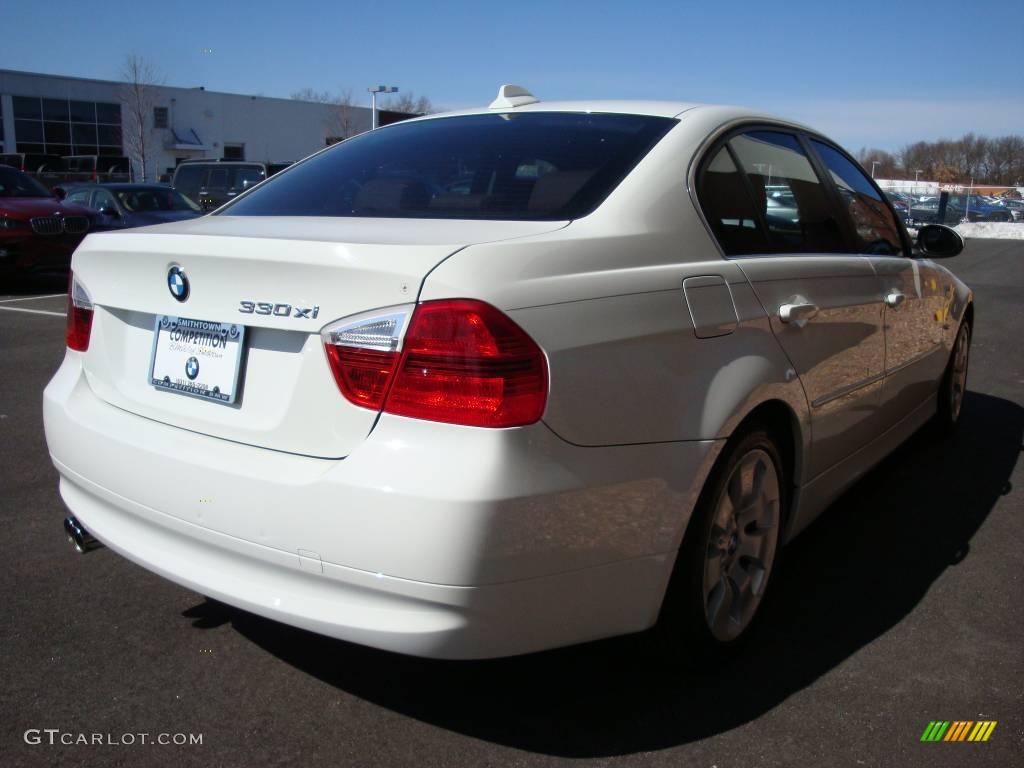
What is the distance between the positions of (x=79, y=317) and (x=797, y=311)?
2.21m

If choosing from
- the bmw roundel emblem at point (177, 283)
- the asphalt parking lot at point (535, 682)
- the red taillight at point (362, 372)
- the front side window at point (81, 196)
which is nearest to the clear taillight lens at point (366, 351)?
the red taillight at point (362, 372)

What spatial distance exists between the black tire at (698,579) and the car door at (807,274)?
1.40ft

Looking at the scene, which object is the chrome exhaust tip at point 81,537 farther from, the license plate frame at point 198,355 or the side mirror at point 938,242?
the side mirror at point 938,242

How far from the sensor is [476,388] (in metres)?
2.07

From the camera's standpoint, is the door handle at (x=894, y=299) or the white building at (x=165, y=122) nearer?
the door handle at (x=894, y=299)

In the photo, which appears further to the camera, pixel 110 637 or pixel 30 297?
pixel 30 297

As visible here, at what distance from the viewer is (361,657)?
2910mm

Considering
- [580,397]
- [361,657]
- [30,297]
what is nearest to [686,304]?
[580,397]

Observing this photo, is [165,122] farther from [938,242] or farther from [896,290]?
[896,290]

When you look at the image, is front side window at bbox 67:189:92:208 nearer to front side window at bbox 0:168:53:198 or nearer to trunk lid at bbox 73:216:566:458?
front side window at bbox 0:168:53:198

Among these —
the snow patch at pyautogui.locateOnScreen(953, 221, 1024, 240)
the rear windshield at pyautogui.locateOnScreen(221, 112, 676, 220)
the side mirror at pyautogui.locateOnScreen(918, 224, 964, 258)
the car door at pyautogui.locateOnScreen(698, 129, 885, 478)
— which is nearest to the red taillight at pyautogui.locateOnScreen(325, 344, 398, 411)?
the rear windshield at pyautogui.locateOnScreen(221, 112, 676, 220)

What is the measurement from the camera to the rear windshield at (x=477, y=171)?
8.80 feet

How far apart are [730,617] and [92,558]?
7.77ft

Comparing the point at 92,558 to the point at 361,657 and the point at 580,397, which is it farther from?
the point at 580,397
